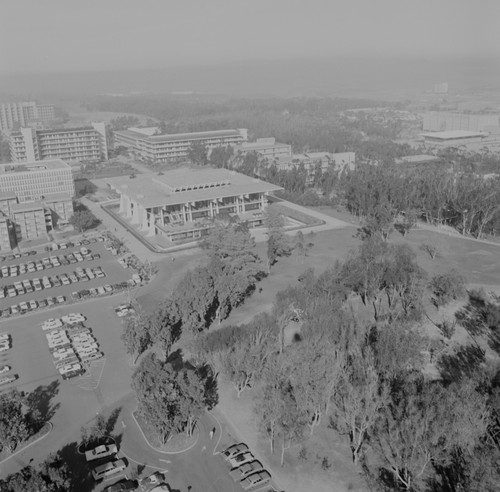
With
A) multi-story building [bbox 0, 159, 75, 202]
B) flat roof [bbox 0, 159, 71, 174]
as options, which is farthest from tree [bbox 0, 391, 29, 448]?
flat roof [bbox 0, 159, 71, 174]

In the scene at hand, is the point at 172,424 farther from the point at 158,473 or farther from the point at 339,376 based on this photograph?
the point at 339,376

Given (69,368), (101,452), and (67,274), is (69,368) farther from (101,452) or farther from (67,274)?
(67,274)

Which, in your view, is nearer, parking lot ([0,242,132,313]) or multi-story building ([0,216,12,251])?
parking lot ([0,242,132,313])

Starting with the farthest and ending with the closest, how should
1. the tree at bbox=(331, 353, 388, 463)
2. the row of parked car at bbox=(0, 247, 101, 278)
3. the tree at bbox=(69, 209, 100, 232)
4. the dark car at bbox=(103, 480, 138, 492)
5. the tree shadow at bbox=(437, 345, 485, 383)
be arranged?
the tree at bbox=(69, 209, 100, 232)
the row of parked car at bbox=(0, 247, 101, 278)
the tree shadow at bbox=(437, 345, 485, 383)
the tree at bbox=(331, 353, 388, 463)
the dark car at bbox=(103, 480, 138, 492)

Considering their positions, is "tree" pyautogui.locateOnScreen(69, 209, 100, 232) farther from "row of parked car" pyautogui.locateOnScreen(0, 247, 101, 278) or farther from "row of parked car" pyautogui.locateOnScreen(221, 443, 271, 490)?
"row of parked car" pyautogui.locateOnScreen(221, 443, 271, 490)

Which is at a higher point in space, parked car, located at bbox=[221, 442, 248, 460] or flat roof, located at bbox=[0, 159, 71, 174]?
flat roof, located at bbox=[0, 159, 71, 174]

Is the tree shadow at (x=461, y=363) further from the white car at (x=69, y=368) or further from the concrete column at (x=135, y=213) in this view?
the concrete column at (x=135, y=213)

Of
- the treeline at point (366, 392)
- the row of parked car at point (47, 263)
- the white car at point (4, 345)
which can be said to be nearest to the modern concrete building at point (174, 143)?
the row of parked car at point (47, 263)

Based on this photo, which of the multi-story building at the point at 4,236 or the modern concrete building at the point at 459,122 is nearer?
the multi-story building at the point at 4,236

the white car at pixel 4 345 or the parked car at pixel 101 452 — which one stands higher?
the parked car at pixel 101 452
